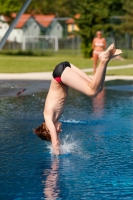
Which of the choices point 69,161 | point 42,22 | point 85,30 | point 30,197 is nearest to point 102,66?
point 69,161

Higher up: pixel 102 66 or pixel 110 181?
pixel 102 66

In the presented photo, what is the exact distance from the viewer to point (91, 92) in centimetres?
841

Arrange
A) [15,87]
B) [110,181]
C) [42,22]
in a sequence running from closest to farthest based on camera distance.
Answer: [110,181] < [15,87] < [42,22]

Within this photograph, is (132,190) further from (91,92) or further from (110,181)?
(91,92)

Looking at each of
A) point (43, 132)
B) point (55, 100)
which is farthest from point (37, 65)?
point (43, 132)

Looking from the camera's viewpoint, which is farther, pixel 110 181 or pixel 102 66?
pixel 102 66

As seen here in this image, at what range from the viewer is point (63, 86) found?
892cm

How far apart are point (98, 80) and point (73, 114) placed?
18.2 feet

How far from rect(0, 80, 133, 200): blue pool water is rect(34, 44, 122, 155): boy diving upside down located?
39 centimetres

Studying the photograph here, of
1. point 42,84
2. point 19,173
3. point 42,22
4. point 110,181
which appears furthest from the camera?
point 42,22

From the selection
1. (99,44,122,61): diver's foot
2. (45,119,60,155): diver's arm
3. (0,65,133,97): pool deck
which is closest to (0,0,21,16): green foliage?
(0,65,133,97): pool deck

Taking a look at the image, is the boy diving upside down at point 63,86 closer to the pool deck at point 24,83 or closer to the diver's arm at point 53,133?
the diver's arm at point 53,133

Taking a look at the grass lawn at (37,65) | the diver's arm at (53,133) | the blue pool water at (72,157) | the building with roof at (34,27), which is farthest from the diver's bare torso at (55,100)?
the building with roof at (34,27)

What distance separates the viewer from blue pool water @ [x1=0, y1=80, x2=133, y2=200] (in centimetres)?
705
